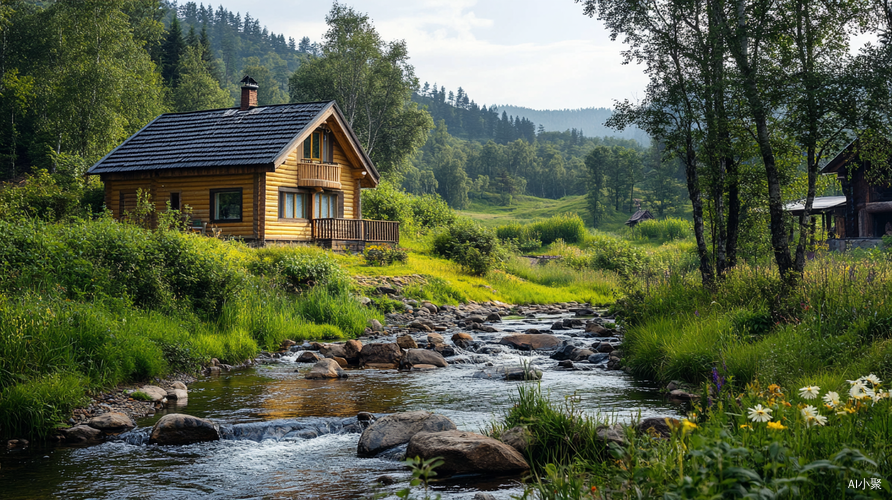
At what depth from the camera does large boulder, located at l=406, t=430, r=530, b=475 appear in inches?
220

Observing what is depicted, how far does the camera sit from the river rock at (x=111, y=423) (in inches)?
282

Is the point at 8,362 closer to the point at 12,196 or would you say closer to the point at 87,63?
the point at 12,196

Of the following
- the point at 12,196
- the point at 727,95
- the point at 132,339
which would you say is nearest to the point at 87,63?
the point at 12,196

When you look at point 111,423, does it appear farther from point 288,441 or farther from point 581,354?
point 581,354

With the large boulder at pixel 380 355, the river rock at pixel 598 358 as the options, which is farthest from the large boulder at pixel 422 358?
the river rock at pixel 598 358

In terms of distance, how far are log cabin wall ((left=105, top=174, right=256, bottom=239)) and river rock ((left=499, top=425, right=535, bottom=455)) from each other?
73.4 ft

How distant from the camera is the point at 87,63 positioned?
35.9m

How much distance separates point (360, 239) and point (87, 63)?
20744 mm

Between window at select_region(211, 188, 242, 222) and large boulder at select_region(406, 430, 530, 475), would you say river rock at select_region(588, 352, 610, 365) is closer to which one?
large boulder at select_region(406, 430, 530, 475)

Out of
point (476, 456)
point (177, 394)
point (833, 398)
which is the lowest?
point (177, 394)

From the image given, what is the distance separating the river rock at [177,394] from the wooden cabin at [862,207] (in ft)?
105

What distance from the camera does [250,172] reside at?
2648 cm

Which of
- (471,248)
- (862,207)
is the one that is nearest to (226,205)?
(471,248)

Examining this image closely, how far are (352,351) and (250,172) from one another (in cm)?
1633
